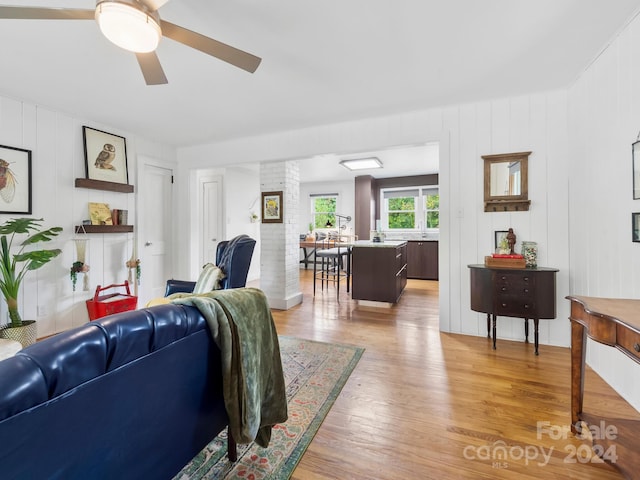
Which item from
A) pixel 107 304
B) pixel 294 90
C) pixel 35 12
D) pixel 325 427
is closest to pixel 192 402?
pixel 325 427

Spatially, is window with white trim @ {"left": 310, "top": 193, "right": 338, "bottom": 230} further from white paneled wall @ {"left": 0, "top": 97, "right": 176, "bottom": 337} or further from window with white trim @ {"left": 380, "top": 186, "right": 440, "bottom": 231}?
white paneled wall @ {"left": 0, "top": 97, "right": 176, "bottom": 337}

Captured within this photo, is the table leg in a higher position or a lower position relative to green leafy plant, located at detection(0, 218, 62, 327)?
lower

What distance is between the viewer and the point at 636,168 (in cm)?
185

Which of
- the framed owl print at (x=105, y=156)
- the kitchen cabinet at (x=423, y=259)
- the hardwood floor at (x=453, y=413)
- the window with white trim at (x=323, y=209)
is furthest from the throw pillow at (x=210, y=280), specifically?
the window with white trim at (x=323, y=209)

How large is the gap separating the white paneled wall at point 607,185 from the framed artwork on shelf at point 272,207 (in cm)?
A: 325

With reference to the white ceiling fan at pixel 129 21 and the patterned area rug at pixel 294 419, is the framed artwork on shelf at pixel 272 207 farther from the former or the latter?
the white ceiling fan at pixel 129 21

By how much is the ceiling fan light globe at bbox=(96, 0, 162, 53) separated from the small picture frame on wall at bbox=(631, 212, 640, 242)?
115 inches

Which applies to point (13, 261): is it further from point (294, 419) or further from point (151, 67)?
point (294, 419)

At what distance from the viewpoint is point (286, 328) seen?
3.35 metres

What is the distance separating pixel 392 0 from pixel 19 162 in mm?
3683

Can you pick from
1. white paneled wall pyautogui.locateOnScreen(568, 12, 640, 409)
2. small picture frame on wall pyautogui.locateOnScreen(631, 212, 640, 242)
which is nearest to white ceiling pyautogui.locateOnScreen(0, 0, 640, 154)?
white paneled wall pyautogui.locateOnScreen(568, 12, 640, 409)

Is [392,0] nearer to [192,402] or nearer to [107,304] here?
[192,402]

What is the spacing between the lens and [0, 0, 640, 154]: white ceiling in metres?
1.78

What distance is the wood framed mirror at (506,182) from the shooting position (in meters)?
2.91
